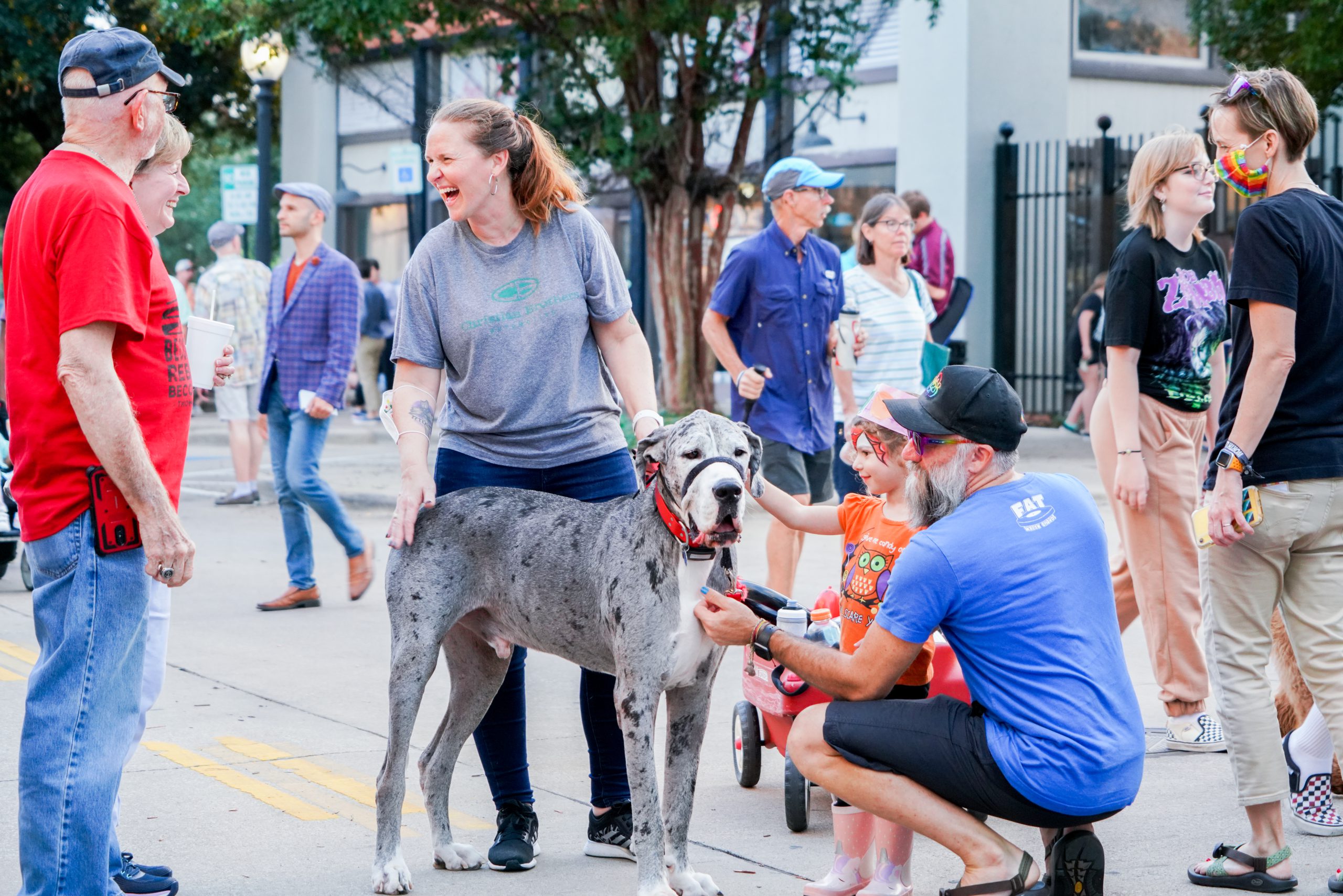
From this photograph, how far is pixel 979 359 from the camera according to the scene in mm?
17656

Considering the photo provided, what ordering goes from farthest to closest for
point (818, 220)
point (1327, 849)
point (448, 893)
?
1. point (818, 220)
2. point (1327, 849)
3. point (448, 893)

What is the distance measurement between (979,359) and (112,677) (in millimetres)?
15119

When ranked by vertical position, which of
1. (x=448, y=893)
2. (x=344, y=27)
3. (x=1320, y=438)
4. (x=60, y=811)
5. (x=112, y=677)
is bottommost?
(x=448, y=893)

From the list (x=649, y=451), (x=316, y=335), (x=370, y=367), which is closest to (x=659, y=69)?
(x=370, y=367)

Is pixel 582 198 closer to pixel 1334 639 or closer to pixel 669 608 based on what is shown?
pixel 669 608

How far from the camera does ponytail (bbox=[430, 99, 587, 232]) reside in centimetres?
412

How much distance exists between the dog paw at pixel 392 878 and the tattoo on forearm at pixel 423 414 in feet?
3.79

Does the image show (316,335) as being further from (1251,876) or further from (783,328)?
(1251,876)

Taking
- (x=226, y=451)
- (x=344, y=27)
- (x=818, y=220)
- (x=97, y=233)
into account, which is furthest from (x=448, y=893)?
(x=226, y=451)

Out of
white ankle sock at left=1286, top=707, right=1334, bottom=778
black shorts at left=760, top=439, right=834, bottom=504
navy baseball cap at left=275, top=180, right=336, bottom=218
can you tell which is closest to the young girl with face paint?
white ankle sock at left=1286, top=707, right=1334, bottom=778

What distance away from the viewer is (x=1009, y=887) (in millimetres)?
3484

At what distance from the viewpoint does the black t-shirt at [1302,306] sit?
4090 millimetres

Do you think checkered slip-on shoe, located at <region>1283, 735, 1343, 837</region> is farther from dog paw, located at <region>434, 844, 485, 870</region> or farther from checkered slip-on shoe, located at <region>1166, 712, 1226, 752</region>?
dog paw, located at <region>434, 844, 485, 870</region>

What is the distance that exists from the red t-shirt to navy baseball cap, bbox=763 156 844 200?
3.97 metres
